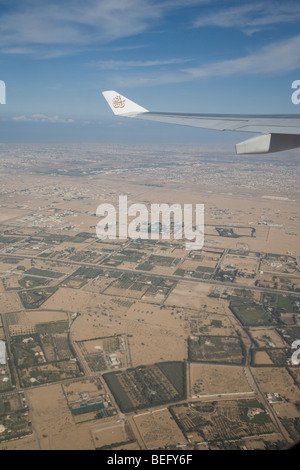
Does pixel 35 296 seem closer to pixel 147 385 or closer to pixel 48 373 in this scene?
pixel 48 373

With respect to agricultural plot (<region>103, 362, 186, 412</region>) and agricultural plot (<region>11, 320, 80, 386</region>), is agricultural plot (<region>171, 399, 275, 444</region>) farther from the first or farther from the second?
agricultural plot (<region>11, 320, 80, 386</region>)

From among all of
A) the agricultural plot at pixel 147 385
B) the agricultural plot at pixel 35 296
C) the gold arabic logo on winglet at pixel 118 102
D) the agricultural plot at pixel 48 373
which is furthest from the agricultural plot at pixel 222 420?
the agricultural plot at pixel 35 296

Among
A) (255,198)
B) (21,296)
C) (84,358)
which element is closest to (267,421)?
(84,358)

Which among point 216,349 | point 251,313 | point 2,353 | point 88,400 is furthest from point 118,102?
point 251,313

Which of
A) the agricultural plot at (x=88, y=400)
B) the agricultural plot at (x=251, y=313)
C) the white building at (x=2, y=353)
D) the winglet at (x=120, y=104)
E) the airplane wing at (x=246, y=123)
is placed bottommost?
the agricultural plot at (x=88, y=400)

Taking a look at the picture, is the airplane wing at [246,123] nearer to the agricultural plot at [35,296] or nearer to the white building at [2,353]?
the white building at [2,353]

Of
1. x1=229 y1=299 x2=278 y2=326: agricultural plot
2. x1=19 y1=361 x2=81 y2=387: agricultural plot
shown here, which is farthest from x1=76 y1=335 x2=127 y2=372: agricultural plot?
x1=229 y1=299 x2=278 y2=326: agricultural plot
